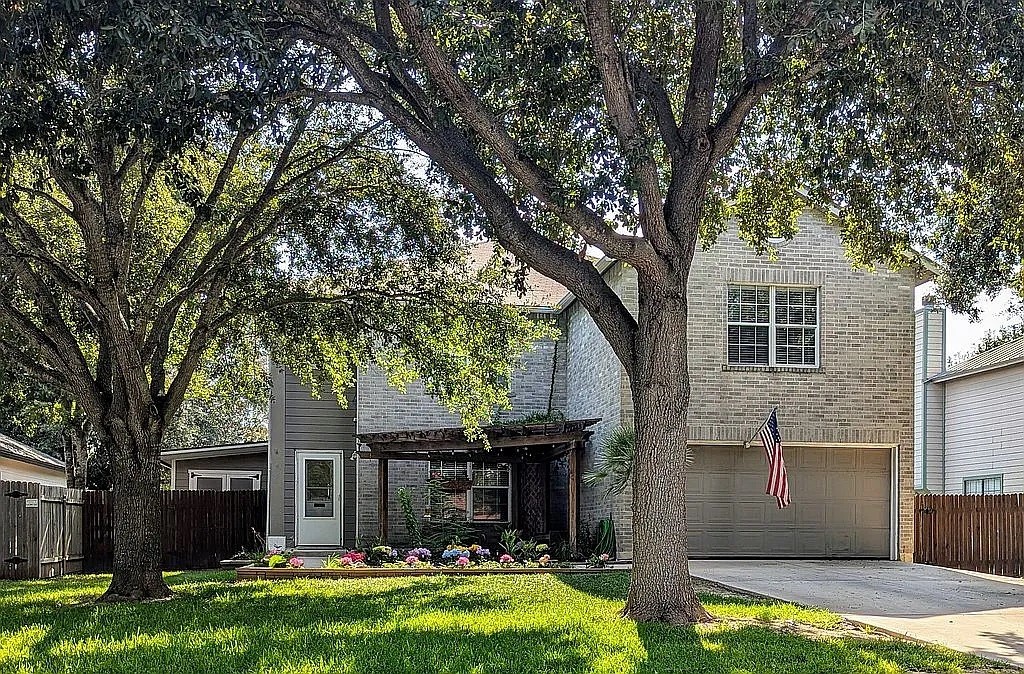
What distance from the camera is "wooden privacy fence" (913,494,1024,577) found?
19.9m

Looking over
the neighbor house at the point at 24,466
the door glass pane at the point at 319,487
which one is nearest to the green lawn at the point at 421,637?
the door glass pane at the point at 319,487

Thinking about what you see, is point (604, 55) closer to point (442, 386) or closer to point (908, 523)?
point (442, 386)

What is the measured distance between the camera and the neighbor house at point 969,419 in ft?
87.1

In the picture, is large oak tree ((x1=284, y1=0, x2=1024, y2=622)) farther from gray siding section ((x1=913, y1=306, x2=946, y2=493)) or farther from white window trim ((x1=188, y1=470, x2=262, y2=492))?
white window trim ((x1=188, y1=470, x2=262, y2=492))

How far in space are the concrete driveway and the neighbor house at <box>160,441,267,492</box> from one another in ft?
44.9

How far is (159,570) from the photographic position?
15219 millimetres

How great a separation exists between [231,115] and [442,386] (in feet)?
25.5

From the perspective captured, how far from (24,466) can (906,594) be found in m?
21.8

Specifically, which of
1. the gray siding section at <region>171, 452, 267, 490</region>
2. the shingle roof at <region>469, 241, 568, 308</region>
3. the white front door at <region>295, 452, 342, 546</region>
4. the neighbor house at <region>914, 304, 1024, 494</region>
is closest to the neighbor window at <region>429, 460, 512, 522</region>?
the white front door at <region>295, 452, 342, 546</region>

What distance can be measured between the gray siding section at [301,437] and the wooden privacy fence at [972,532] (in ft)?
40.2

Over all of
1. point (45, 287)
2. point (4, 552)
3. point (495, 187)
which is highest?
point (495, 187)

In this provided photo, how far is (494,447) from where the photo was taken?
914 inches

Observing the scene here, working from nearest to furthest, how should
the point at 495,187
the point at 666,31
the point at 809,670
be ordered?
the point at 809,670 < the point at 495,187 < the point at 666,31

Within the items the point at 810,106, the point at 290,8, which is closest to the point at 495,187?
the point at 290,8
